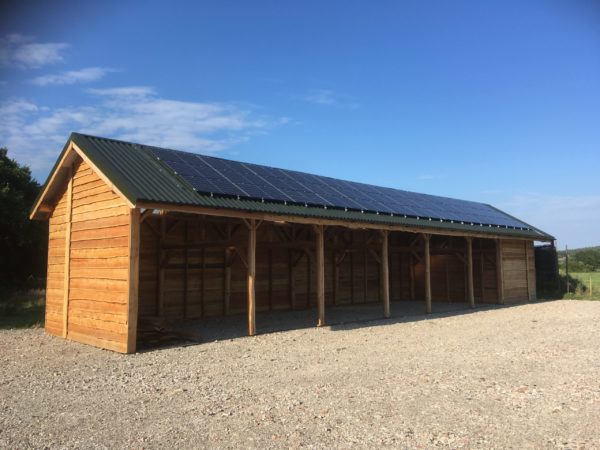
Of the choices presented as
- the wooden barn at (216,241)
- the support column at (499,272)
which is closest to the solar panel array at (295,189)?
the wooden barn at (216,241)

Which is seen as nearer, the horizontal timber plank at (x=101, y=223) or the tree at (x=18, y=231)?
the horizontal timber plank at (x=101, y=223)

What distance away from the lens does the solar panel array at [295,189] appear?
39.6 ft

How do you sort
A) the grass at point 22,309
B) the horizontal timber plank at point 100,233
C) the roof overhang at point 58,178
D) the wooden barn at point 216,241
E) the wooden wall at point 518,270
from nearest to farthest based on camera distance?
the horizontal timber plank at point 100,233, the wooden barn at point 216,241, the roof overhang at point 58,178, the grass at point 22,309, the wooden wall at point 518,270

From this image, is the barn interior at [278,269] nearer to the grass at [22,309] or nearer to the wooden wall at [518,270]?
the wooden wall at [518,270]

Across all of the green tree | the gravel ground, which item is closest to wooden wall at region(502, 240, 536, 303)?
the gravel ground

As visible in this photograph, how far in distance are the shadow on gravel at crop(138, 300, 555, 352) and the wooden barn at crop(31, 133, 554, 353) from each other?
0.54 metres

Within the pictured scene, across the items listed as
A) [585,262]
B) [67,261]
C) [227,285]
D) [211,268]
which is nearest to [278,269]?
[227,285]

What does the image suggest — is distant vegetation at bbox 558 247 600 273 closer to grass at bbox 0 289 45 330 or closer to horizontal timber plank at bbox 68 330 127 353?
grass at bbox 0 289 45 330

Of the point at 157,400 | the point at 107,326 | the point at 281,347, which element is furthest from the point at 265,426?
the point at 107,326

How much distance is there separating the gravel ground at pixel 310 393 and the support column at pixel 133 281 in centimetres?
39

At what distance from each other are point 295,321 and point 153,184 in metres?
6.34

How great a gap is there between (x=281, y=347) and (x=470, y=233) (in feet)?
34.7

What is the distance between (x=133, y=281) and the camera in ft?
31.2

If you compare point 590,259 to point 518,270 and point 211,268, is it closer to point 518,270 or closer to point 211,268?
point 518,270
